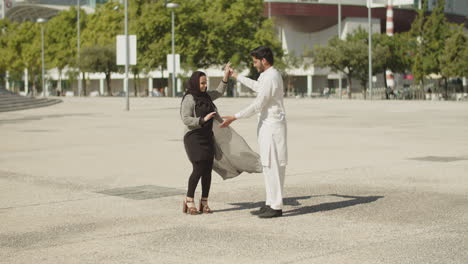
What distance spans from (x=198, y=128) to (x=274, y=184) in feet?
3.15

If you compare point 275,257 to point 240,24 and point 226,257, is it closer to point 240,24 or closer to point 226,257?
point 226,257

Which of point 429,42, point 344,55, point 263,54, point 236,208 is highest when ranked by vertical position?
point 429,42

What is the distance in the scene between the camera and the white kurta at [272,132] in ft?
26.0

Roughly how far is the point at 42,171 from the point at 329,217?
19.2 feet

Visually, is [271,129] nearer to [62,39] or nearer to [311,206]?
[311,206]

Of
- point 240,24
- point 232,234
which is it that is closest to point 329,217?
point 232,234

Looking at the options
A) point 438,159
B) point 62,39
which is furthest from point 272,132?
point 62,39

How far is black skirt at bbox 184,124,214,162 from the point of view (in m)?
8.23

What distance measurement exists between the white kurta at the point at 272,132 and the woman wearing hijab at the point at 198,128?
Answer: 1.32ft

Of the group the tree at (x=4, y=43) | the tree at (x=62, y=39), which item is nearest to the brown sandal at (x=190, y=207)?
the tree at (x=62, y=39)

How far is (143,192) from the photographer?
9.94m

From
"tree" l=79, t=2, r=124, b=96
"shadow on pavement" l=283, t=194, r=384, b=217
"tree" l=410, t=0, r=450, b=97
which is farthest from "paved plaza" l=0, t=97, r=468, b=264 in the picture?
"tree" l=79, t=2, r=124, b=96

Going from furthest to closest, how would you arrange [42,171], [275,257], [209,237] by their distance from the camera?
[42,171] < [209,237] < [275,257]

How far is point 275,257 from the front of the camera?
20.1 ft
